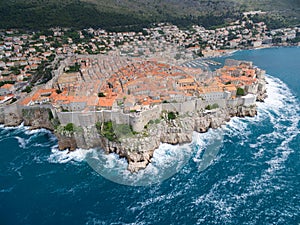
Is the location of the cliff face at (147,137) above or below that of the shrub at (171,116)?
below

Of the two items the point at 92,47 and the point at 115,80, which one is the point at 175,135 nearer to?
the point at 115,80

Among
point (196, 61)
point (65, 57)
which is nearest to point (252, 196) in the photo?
point (65, 57)

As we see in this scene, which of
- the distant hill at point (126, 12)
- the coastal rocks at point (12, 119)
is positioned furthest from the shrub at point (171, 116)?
the distant hill at point (126, 12)

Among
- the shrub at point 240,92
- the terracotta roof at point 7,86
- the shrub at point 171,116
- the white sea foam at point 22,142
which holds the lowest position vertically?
the white sea foam at point 22,142

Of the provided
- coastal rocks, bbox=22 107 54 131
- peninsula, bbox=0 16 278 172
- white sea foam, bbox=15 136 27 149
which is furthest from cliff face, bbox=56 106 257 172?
coastal rocks, bbox=22 107 54 131

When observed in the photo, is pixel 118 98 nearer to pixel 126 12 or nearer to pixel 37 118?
pixel 37 118

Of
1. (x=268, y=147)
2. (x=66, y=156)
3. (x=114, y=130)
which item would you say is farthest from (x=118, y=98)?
(x=268, y=147)

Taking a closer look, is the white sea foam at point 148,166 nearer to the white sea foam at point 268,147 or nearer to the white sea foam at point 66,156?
the white sea foam at point 66,156
